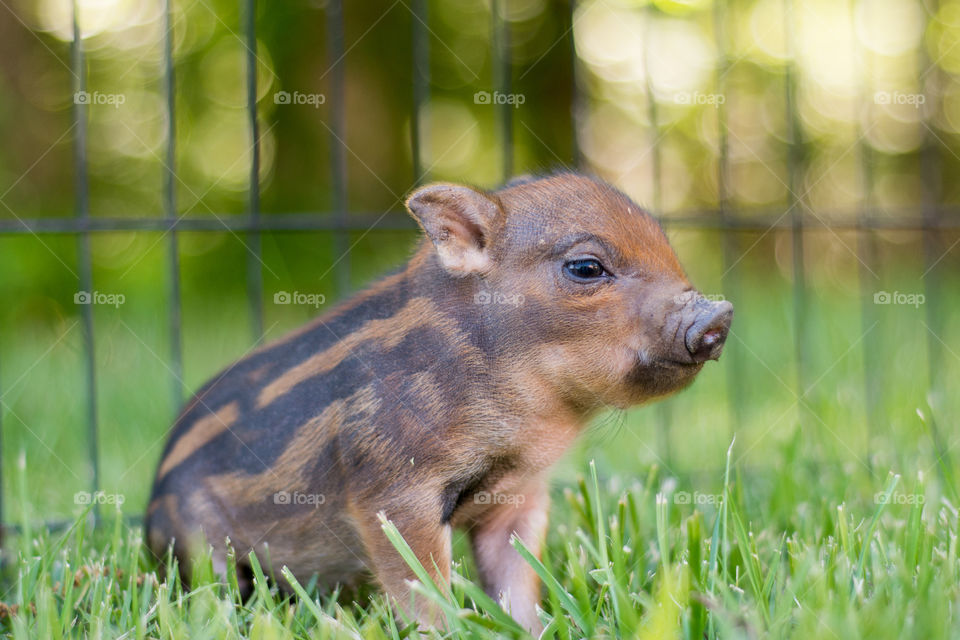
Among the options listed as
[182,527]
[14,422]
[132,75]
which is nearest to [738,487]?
[182,527]

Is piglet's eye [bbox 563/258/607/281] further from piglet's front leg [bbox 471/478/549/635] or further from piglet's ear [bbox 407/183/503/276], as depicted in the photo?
piglet's front leg [bbox 471/478/549/635]

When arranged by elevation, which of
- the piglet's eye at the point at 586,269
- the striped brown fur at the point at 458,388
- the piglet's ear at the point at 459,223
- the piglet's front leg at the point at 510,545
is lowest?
the piglet's front leg at the point at 510,545

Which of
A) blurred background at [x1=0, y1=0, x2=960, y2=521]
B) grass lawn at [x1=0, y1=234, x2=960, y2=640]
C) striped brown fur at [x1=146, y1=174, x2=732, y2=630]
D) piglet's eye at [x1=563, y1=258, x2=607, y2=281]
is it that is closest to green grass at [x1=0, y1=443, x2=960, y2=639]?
grass lawn at [x1=0, y1=234, x2=960, y2=640]

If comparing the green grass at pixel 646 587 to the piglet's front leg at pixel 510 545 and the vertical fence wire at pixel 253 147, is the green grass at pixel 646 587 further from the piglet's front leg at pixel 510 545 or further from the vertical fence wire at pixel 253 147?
the vertical fence wire at pixel 253 147

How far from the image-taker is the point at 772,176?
1130 cm

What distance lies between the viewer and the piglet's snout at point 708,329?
2.53 meters

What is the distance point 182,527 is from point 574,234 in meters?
1.73

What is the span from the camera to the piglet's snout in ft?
8.30

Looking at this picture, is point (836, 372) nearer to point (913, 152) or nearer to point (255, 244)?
point (255, 244)

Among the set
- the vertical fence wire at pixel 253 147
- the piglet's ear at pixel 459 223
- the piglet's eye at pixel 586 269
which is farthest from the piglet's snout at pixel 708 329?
the vertical fence wire at pixel 253 147

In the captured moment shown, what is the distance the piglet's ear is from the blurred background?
3.90 ft

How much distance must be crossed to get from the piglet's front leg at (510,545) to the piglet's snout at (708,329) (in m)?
A: 0.77

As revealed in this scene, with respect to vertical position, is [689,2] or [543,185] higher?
[689,2]

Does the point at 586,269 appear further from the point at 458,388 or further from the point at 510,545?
the point at 510,545
